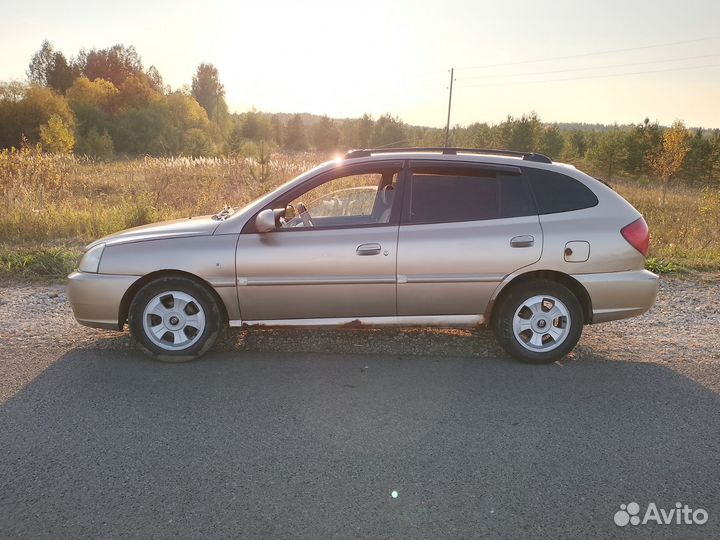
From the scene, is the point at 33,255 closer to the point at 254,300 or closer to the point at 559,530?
the point at 254,300

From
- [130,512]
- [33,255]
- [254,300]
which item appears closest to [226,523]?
[130,512]

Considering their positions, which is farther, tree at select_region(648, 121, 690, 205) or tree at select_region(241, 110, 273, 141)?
tree at select_region(241, 110, 273, 141)

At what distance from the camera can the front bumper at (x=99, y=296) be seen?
15.1 ft

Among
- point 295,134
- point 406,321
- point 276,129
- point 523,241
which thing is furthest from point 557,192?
point 295,134

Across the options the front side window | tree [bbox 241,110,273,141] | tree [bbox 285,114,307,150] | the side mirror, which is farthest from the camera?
tree [bbox 285,114,307,150]

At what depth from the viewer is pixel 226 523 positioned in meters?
2.61

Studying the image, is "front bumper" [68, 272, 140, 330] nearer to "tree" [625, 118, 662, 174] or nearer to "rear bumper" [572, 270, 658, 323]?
"rear bumper" [572, 270, 658, 323]

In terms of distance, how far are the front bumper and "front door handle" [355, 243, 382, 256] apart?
182 cm

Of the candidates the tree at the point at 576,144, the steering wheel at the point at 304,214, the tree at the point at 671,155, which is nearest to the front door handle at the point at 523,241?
the steering wheel at the point at 304,214

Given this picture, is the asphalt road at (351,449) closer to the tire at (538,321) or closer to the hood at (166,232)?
the tire at (538,321)

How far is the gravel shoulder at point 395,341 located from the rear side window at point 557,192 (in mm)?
1315

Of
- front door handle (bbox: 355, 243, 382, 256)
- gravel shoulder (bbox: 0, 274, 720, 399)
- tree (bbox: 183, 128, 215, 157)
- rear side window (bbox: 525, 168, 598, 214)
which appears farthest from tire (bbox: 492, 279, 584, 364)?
tree (bbox: 183, 128, 215, 157)

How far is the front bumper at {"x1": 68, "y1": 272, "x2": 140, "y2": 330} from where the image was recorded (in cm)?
460

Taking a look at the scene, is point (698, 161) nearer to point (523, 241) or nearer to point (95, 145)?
point (95, 145)
